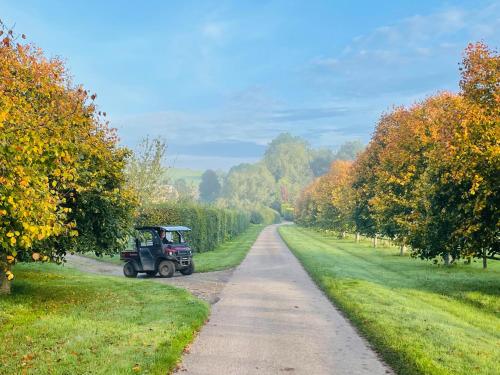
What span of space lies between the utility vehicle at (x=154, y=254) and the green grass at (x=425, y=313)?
6.53 m

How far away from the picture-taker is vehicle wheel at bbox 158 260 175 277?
76.1 ft

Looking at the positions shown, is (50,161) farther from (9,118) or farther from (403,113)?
(403,113)

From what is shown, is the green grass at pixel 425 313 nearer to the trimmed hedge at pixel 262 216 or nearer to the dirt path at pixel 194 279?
the dirt path at pixel 194 279

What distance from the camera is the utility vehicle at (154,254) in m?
23.2

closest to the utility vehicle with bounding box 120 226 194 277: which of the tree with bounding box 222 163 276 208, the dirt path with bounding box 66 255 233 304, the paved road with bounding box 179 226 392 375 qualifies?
the dirt path with bounding box 66 255 233 304

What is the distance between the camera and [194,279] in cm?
2205

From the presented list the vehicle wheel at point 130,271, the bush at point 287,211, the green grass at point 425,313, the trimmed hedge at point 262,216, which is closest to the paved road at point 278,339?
the green grass at point 425,313

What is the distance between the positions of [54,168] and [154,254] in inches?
550

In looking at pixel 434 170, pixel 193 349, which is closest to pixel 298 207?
pixel 434 170

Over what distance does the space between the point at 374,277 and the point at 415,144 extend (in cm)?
→ 1019

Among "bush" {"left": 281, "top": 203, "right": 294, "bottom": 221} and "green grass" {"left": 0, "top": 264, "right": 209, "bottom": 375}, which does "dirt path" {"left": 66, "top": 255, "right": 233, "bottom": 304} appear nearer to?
"green grass" {"left": 0, "top": 264, "right": 209, "bottom": 375}

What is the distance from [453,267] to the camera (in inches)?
1121

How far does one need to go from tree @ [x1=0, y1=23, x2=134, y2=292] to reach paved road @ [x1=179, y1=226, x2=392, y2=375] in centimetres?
353

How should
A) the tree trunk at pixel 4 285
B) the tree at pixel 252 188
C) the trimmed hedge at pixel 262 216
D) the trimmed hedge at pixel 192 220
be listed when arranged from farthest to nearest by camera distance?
the tree at pixel 252 188
the trimmed hedge at pixel 262 216
the trimmed hedge at pixel 192 220
the tree trunk at pixel 4 285
